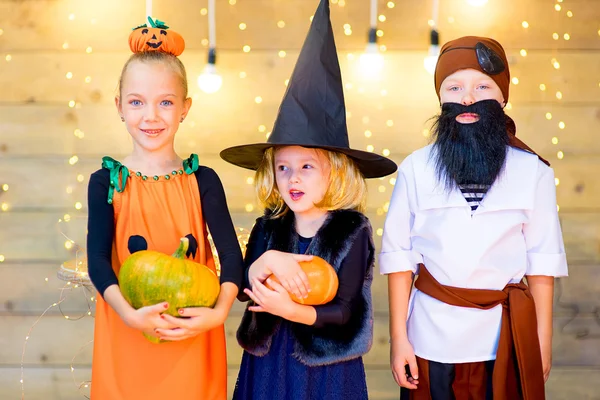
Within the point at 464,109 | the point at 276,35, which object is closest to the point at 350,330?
the point at 464,109

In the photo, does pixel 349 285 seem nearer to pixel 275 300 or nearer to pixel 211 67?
pixel 275 300

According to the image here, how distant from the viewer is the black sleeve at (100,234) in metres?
1.72

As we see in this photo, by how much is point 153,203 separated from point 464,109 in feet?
3.22

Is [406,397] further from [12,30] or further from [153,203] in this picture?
[12,30]

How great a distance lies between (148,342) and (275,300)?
37 centimetres

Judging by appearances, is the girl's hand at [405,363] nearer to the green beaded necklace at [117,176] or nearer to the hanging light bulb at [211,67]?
the green beaded necklace at [117,176]

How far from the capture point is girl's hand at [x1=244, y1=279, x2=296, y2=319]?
1.76 metres

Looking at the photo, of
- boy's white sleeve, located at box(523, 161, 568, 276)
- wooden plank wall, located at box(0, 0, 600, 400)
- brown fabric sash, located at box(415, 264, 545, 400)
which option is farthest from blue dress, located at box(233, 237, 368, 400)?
wooden plank wall, located at box(0, 0, 600, 400)

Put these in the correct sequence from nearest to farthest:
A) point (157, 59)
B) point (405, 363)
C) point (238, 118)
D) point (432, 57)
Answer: point (157, 59)
point (405, 363)
point (432, 57)
point (238, 118)

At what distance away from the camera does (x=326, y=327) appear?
185 centimetres

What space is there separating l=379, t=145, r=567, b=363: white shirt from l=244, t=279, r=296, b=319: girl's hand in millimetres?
408

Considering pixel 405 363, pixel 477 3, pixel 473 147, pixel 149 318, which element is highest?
pixel 477 3

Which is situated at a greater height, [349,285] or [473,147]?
[473,147]

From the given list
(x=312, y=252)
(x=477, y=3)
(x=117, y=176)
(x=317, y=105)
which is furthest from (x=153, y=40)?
(x=477, y=3)
